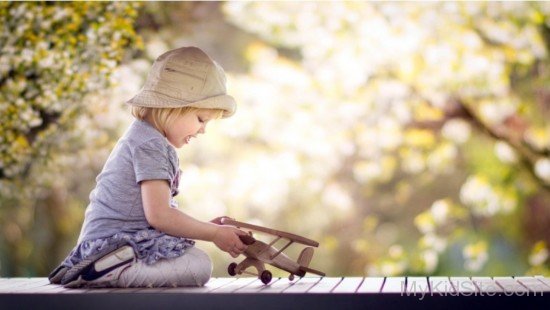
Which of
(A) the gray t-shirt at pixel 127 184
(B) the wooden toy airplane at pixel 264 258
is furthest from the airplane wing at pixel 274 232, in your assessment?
(A) the gray t-shirt at pixel 127 184

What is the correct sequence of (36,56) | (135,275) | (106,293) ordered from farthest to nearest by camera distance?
(36,56)
(135,275)
(106,293)

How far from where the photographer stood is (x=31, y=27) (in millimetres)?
5387

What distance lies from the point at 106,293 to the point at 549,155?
5.56 metres

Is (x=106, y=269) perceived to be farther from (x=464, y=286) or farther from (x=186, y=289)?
(x=464, y=286)

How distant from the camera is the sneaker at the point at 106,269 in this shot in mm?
3170

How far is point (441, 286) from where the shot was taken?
3.05m

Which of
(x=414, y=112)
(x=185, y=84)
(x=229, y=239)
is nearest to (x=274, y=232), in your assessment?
(x=229, y=239)

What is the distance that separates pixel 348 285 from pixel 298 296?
1.11ft

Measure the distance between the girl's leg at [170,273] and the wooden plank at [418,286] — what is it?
71 centimetres

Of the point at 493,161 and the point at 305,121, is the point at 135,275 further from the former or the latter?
the point at 493,161

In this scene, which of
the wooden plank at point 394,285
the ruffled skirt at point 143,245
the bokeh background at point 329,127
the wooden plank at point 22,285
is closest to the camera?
the wooden plank at point 394,285

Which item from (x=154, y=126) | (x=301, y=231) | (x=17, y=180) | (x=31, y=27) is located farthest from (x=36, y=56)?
(x=301, y=231)

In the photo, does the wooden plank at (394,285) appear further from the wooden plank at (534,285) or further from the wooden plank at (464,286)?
the wooden plank at (534,285)

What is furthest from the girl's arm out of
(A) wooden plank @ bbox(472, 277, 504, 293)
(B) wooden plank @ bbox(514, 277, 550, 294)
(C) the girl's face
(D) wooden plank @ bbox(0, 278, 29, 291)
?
(B) wooden plank @ bbox(514, 277, 550, 294)
